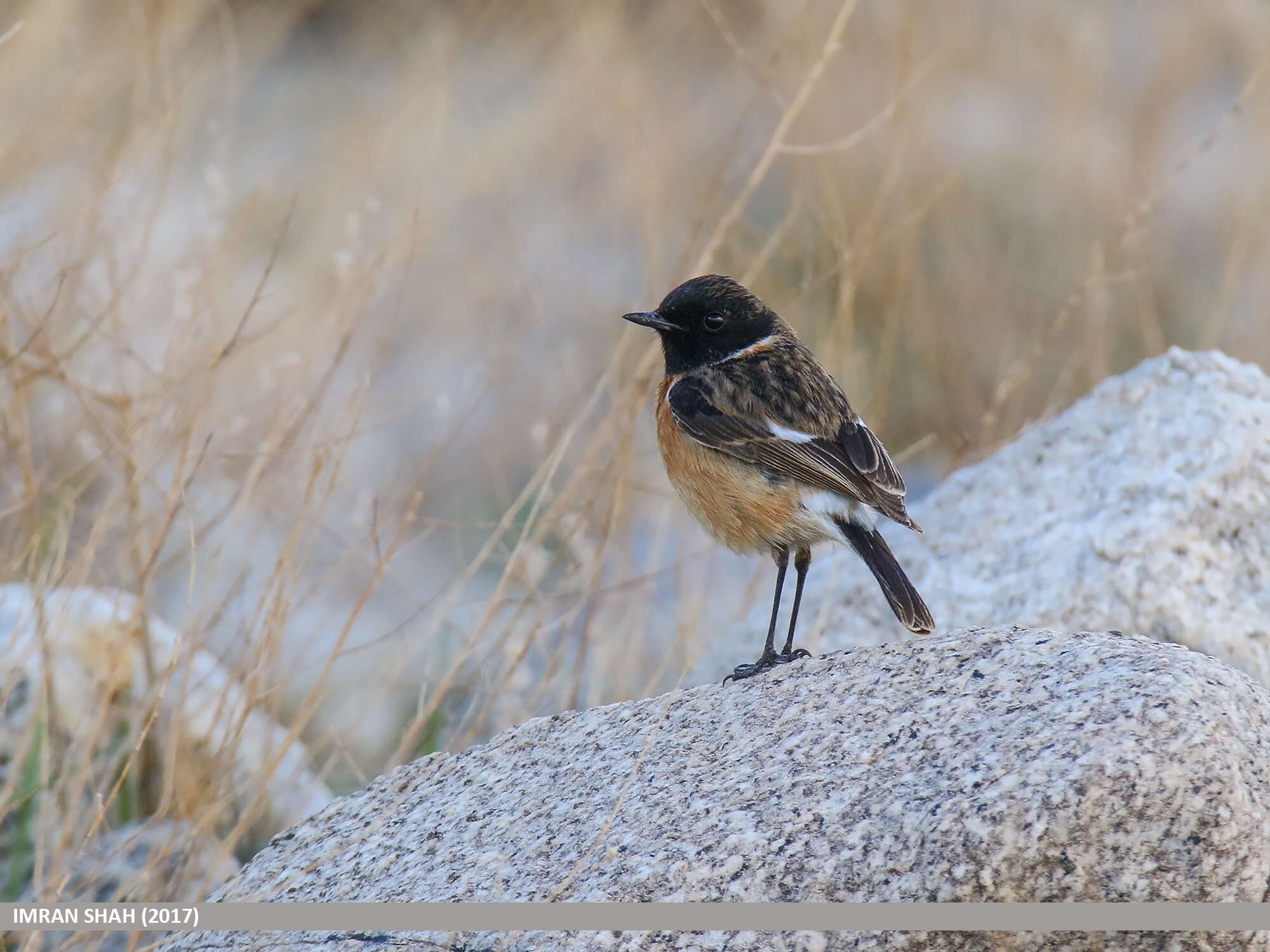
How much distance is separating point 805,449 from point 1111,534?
1.07 metres

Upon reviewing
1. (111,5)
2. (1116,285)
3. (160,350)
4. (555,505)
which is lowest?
(1116,285)

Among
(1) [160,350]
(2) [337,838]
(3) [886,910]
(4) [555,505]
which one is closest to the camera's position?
(3) [886,910]

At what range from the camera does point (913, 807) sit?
257 centimetres

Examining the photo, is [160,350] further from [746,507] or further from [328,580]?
[746,507]

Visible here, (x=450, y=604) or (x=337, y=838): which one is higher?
(x=450, y=604)

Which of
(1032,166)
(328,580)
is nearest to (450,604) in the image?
(328,580)

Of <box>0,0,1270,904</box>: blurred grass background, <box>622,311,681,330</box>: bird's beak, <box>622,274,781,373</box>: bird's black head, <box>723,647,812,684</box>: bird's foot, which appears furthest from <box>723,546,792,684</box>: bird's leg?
<box>622,311,681,330</box>: bird's beak

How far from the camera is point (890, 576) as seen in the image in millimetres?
3689

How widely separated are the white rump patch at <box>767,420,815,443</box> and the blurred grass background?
1.79 ft

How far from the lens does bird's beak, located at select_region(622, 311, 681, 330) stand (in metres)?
4.34

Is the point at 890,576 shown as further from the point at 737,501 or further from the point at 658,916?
the point at 658,916

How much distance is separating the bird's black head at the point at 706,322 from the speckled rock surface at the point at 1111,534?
854mm

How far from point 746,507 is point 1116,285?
611 centimetres

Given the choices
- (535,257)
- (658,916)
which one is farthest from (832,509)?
(535,257)
